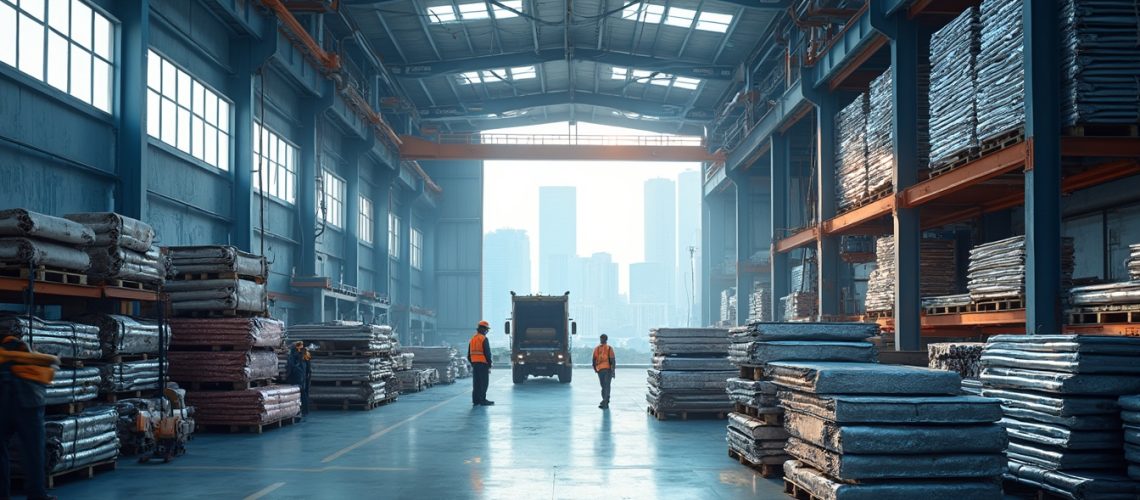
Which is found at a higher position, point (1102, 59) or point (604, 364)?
point (1102, 59)

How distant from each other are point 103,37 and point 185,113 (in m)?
3.24

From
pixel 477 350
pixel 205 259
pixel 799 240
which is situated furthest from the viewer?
pixel 799 240

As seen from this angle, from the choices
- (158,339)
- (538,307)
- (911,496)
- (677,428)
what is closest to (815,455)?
(911,496)

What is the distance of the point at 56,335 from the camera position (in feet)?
30.0

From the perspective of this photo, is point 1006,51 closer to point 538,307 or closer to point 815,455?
point 815,455

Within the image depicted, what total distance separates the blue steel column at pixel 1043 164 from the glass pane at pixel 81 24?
41.7 ft

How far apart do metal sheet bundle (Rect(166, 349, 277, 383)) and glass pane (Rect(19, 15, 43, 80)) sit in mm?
4169

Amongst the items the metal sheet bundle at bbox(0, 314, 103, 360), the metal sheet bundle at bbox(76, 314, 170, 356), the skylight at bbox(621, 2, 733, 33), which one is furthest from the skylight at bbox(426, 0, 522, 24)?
the metal sheet bundle at bbox(0, 314, 103, 360)

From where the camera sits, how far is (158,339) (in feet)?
37.9

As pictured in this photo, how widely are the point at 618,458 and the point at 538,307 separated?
18.3 meters

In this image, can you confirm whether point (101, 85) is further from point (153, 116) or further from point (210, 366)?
point (210, 366)

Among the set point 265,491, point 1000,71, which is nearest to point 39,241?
point 265,491

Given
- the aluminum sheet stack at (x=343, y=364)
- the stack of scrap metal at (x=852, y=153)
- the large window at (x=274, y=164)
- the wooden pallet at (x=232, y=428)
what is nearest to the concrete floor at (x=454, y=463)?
the wooden pallet at (x=232, y=428)

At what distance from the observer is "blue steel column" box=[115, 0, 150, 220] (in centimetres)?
1454
